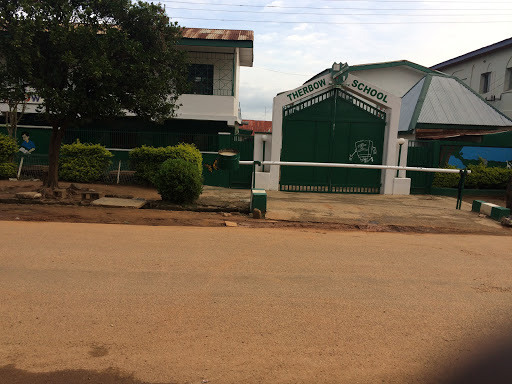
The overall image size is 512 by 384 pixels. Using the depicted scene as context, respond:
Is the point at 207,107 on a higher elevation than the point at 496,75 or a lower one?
lower

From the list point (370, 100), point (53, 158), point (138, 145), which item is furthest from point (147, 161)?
point (370, 100)

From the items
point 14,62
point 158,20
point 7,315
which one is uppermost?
point 158,20

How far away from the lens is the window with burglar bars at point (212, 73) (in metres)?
18.2

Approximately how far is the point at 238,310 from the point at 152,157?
32.7 feet

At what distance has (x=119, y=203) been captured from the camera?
32.7ft

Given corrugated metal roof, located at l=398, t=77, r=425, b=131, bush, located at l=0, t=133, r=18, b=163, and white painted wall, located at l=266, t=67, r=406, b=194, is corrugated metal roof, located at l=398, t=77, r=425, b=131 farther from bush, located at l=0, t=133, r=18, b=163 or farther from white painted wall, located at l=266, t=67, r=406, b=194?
bush, located at l=0, t=133, r=18, b=163

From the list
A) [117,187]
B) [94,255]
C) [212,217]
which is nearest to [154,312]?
[94,255]

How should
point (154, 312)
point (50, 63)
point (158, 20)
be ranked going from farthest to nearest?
point (158, 20), point (50, 63), point (154, 312)

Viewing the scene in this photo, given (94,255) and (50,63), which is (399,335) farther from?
(50,63)

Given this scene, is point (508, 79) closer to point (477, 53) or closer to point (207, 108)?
point (477, 53)

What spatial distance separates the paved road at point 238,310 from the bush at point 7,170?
26.1 feet

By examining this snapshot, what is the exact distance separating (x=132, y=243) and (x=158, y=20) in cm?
650

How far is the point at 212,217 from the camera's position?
360 inches

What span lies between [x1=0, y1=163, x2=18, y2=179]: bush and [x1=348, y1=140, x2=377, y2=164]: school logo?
10960mm
